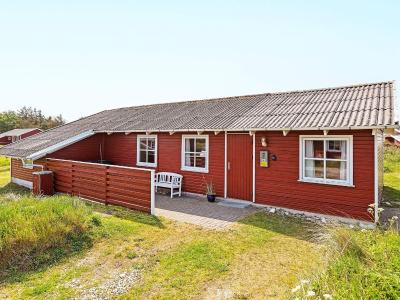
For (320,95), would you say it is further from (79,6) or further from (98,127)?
(98,127)

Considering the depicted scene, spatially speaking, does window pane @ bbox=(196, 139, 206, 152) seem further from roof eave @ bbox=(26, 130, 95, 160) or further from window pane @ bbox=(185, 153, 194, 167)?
roof eave @ bbox=(26, 130, 95, 160)

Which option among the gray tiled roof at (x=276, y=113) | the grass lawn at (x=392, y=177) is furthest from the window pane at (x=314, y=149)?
the grass lawn at (x=392, y=177)

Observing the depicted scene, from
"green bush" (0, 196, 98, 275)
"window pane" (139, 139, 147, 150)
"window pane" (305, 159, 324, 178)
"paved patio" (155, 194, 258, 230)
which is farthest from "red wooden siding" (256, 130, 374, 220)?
"window pane" (139, 139, 147, 150)

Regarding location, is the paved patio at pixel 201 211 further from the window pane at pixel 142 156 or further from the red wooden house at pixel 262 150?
the window pane at pixel 142 156

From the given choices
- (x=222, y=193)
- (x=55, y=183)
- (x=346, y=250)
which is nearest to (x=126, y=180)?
(x=222, y=193)

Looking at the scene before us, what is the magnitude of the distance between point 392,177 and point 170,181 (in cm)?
1340

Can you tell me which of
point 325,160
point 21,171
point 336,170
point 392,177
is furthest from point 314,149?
point 21,171

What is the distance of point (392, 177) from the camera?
1672 centimetres

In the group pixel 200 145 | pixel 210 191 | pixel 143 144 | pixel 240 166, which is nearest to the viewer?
pixel 240 166

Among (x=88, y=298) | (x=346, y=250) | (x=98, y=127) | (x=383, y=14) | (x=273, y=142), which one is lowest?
(x=88, y=298)

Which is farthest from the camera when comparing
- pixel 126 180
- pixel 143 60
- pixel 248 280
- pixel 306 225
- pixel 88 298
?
pixel 143 60

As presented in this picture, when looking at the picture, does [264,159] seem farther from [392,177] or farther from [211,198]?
[392,177]

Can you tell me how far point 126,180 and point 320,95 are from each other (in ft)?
25.7

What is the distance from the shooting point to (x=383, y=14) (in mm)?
8484
